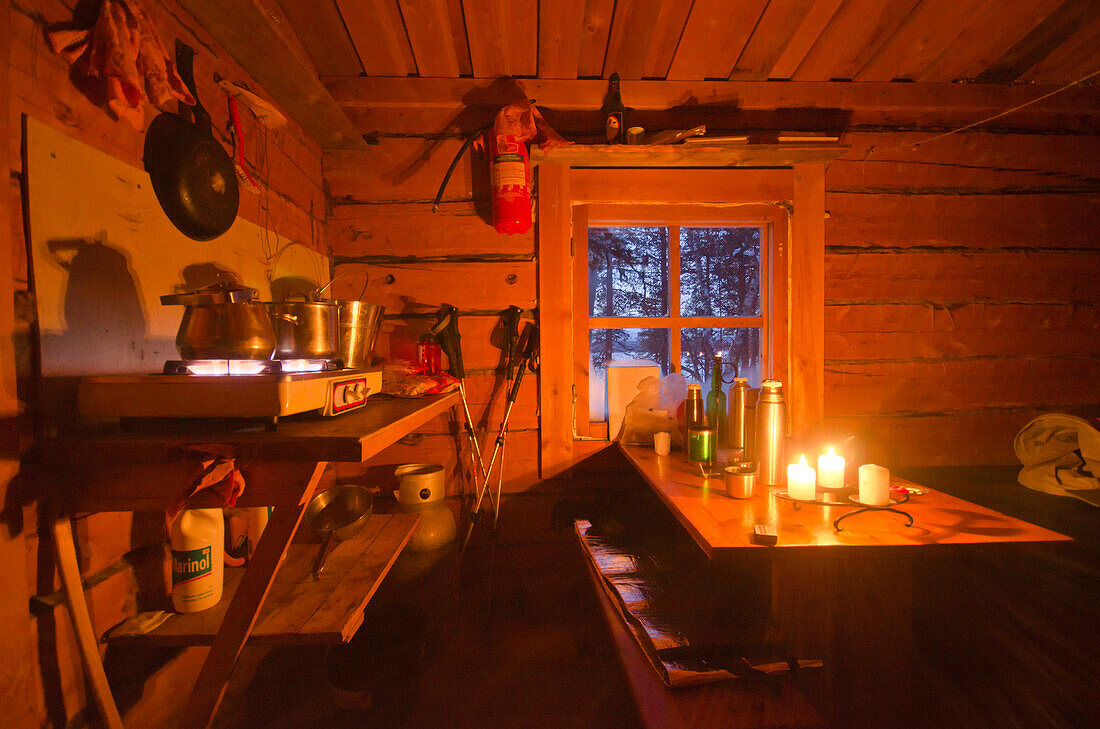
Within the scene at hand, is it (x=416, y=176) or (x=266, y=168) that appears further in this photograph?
(x=416, y=176)

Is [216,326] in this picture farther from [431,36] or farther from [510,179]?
[431,36]

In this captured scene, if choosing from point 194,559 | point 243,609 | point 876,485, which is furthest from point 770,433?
point 194,559

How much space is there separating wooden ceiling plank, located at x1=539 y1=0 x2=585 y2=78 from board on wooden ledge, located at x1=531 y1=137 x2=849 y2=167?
0.40 metres

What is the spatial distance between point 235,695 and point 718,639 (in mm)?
1700

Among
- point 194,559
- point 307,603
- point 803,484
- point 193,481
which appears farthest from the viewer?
point 803,484

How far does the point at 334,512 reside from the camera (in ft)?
4.98

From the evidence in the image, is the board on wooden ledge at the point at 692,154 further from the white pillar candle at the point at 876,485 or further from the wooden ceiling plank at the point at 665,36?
the white pillar candle at the point at 876,485

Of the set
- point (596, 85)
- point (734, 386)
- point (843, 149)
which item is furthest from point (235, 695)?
point (843, 149)

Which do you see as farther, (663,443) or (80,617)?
(663,443)

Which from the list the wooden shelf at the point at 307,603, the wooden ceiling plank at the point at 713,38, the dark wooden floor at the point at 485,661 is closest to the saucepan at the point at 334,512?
the wooden shelf at the point at 307,603

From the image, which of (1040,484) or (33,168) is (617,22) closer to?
(33,168)

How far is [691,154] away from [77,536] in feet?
8.61

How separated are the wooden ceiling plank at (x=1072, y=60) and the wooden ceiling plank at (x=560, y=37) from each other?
2349 millimetres

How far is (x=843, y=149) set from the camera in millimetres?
2320
